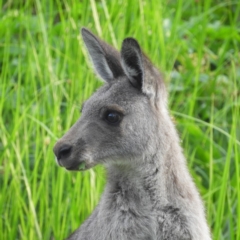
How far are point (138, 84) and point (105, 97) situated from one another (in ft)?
0.61

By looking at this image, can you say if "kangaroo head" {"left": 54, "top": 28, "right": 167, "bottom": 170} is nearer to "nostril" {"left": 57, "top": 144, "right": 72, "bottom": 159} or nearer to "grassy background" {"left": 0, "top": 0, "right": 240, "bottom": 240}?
"nostril" {"left": 57, "top": 144, "right": 72, "bottom": 159}

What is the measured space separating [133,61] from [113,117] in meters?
0.30

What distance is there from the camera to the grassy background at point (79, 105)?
15.9 feet

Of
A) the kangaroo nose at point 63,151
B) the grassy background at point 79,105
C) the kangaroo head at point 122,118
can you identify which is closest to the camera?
the kangaroo nose at point 63,151

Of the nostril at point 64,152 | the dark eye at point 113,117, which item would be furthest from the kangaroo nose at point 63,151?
the dark eye at point 113,117

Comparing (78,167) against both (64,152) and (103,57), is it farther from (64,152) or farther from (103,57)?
(103,57)

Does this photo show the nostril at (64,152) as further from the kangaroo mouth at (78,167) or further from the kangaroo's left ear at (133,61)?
the kangaroo's left ear at (133,61)

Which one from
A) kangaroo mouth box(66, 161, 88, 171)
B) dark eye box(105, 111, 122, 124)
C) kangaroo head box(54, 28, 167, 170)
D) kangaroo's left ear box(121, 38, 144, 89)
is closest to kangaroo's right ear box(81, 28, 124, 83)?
kangaroo head box(54, 28, 167, 170)

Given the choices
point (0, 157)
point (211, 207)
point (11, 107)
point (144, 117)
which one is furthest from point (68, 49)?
point (144, 117)

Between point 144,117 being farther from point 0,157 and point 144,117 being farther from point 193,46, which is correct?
point 193,46

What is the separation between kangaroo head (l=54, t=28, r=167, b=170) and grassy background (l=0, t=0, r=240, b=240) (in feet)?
1.75

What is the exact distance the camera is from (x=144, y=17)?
607cm

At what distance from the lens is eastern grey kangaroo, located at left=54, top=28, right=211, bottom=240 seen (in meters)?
3.75

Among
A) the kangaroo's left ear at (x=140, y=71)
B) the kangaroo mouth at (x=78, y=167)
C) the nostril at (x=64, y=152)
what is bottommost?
the kangaroo mouth at (x=78, y=167)
